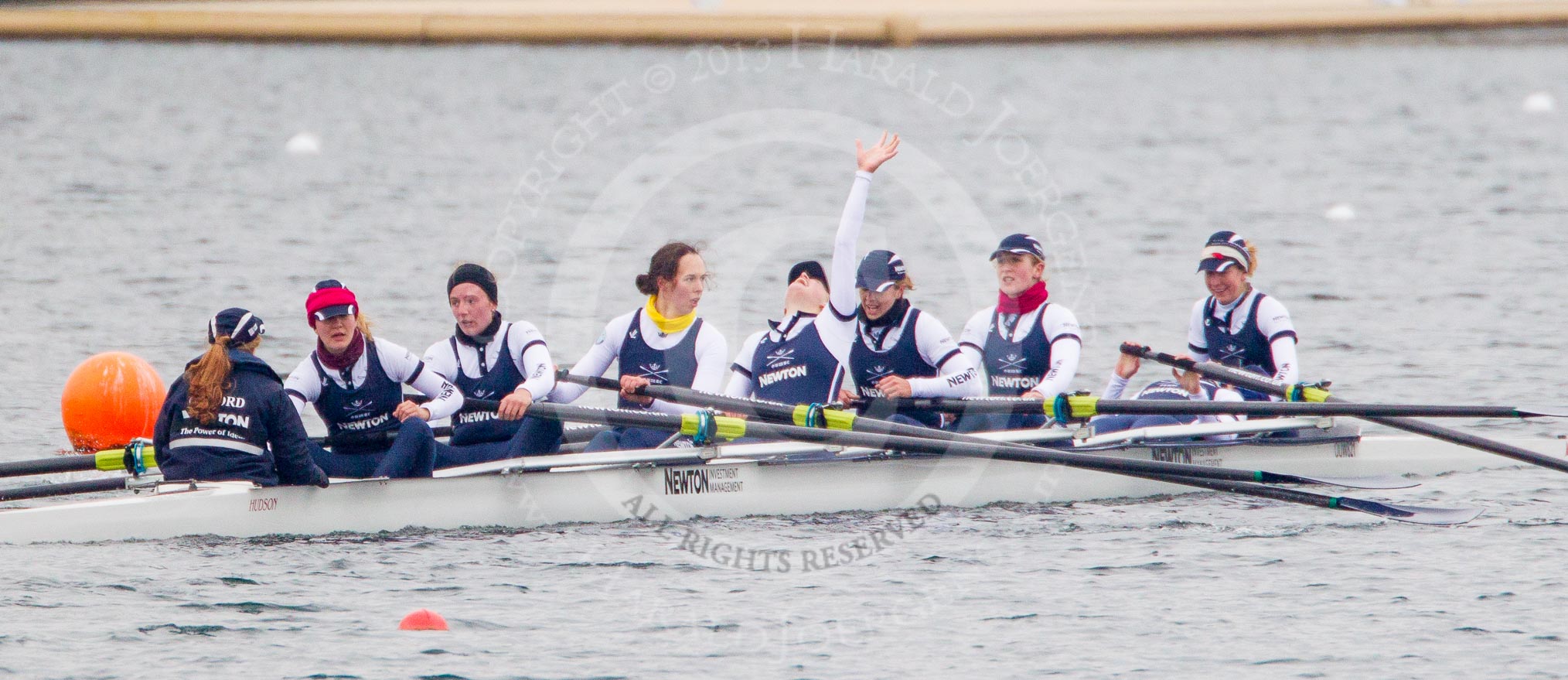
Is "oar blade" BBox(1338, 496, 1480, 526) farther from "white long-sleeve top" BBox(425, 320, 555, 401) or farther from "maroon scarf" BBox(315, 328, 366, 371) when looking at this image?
"maroon scarf" BBox(315, 328, 366, 371)

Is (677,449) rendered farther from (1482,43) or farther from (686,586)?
(1482,43)

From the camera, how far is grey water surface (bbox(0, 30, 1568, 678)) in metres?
8.74

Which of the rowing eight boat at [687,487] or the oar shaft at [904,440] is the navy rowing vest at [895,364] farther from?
the oar shaft at [904,440]

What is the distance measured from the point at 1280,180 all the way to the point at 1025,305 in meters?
18.3

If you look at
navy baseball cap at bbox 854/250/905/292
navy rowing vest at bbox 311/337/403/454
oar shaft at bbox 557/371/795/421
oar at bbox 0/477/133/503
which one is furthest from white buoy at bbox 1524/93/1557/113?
oar at bbox 0/477/133/503

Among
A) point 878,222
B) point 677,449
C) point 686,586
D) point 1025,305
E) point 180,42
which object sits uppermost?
point 180,42

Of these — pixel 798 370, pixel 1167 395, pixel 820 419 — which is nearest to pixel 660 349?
pixel 798 370

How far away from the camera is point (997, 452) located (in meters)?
10.5

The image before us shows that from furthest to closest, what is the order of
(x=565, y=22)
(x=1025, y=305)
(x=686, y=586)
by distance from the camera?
1. (x=565, y=22)
2. (x=1025, y=305)
3. (x=686, y=586)

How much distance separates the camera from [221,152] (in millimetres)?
29750

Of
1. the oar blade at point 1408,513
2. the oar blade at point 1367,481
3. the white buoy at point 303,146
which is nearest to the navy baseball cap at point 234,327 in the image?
the oar blade at point 1367,481

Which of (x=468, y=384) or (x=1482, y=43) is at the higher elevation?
(x=1482, y=43)

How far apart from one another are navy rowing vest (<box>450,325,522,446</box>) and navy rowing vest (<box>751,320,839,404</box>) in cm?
139

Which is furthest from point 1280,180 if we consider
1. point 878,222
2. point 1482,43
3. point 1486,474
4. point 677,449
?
point 677,449
